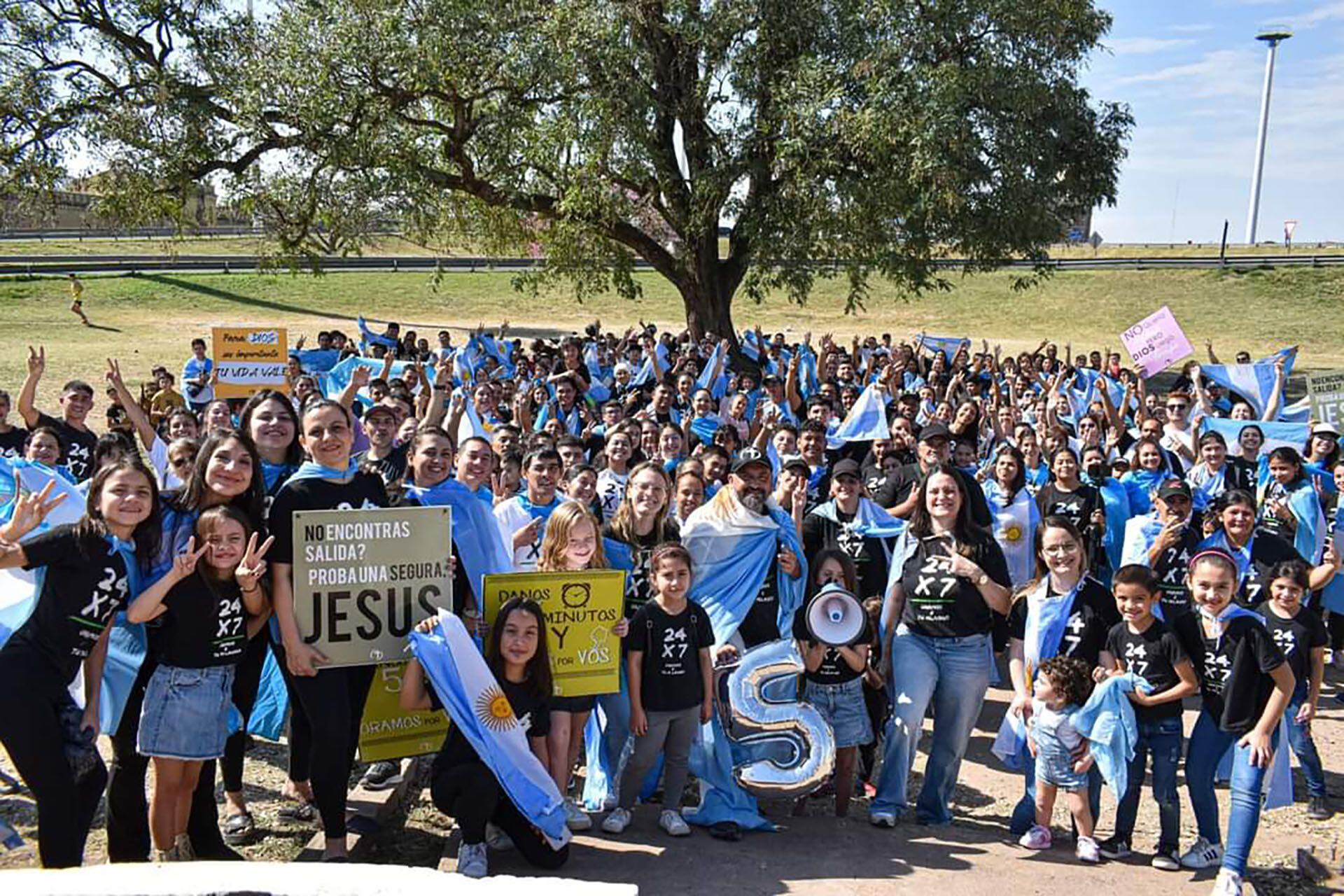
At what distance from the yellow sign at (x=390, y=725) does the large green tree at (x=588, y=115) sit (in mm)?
16230

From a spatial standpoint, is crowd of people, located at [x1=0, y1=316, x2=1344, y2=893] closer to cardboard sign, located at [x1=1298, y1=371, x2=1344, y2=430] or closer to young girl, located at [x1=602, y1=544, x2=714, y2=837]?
young girl, located at [x1=602, y1=544, x2=714, y2=837]

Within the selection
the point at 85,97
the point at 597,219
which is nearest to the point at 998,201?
the point at 597,219

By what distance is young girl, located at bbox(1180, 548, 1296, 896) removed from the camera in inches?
199

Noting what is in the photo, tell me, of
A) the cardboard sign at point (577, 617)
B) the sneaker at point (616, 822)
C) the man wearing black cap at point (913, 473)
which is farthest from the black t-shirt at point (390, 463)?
the man wearing black cap at point (913, 473)

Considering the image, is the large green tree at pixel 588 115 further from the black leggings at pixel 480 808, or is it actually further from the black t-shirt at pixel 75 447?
the black leggings at pixel 480 808

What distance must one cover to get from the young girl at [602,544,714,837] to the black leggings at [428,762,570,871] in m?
0.56

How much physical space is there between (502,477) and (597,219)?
15837mm

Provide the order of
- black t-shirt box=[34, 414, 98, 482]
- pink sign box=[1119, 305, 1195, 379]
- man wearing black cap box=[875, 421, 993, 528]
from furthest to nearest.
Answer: pink sign box=[1119, 305, 1195, 379] → black t-shirt box=[34, 414, 98, 482] → man wearing black cap box=[875, 421, 993, 528]

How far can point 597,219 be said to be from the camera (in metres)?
22.6

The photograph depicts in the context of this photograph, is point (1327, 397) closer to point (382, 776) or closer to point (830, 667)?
point (830, 667)

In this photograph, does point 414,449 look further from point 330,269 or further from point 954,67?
point 330,269

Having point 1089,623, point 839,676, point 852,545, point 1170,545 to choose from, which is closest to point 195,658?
point 839,676

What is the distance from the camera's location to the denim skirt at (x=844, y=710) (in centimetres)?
589

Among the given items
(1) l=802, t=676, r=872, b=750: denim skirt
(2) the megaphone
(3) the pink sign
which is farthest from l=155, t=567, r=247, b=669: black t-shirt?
(3) the pink sign
